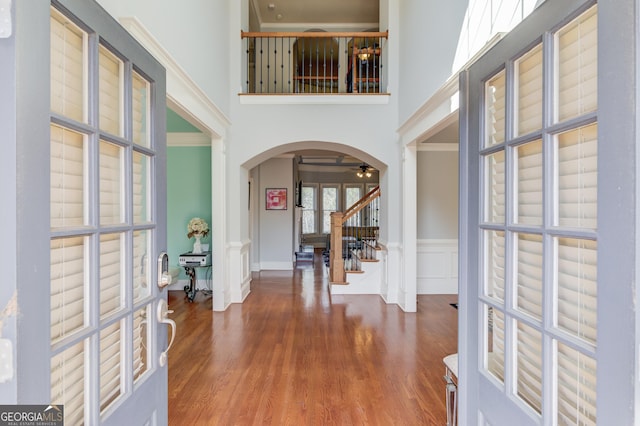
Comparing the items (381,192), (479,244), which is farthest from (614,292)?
(381,192)

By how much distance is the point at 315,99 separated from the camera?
514 cm

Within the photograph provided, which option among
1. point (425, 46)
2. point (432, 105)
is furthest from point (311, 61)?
point (432, 105)

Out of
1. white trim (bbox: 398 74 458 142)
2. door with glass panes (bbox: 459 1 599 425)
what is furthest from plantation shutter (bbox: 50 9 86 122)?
white trim (bbox: 398 74 458 142)

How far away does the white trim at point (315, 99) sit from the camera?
510 centimetres

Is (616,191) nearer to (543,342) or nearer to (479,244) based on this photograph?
(543,342)

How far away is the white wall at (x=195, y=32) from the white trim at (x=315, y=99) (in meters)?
0.41

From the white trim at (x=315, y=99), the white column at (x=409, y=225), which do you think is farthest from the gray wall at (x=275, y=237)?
the white column at (x=409, y=225)

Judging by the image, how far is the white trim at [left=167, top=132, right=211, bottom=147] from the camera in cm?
559

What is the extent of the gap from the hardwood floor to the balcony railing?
3428 mm

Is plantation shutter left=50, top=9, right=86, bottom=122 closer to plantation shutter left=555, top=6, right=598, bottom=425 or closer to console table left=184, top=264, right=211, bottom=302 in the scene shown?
plantation shutter left=555, top=6, right=598, bottom=425

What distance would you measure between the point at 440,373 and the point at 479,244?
6.86 ft

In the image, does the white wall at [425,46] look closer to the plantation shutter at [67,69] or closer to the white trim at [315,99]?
the white trim at [315,99]

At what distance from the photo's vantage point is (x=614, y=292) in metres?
0.72

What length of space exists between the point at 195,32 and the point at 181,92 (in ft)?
2.66
